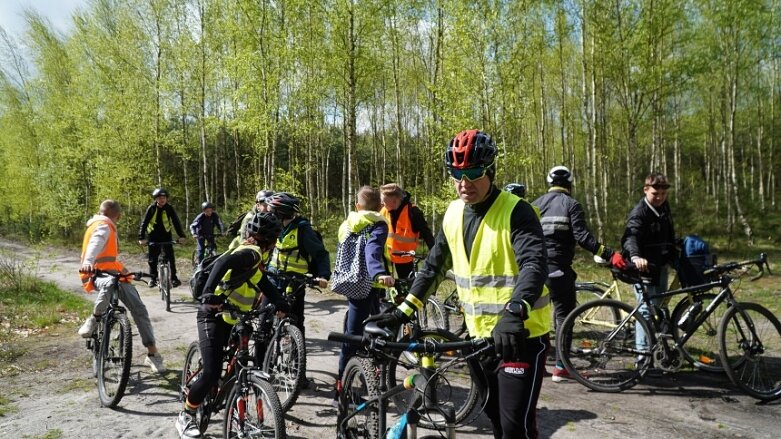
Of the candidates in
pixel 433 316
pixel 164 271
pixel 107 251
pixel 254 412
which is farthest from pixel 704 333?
pixel 164 271

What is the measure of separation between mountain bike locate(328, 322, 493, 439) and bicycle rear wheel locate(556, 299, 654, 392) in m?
2.58

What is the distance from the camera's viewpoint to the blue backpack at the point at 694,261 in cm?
512

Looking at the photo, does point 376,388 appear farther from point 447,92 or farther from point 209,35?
point 209,35

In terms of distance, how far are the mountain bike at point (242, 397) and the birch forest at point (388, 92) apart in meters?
11.7

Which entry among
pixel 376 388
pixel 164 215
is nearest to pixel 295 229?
pixel 376 388

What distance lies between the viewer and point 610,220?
21797mm

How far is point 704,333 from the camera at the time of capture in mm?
5027

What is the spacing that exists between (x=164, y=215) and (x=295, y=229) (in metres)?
6.33

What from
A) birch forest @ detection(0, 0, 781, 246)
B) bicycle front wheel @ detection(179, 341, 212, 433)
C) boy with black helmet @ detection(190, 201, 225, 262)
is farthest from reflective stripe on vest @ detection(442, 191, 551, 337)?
birch forest @ detection(0, 0, 781, 246)

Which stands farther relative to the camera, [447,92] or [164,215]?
[447,92]

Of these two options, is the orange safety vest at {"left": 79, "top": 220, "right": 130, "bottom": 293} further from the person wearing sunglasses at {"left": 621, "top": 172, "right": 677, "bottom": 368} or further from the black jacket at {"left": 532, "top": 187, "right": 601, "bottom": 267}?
the person wearing sunglasses at {"left": 621, "top": 172, "right": 677, "bottom": 368}

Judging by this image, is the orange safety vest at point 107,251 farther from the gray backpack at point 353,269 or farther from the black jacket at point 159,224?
the black jacket at point 159,224

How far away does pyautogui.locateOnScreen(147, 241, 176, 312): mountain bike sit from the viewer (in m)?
9.51

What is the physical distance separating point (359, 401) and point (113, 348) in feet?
11.1
